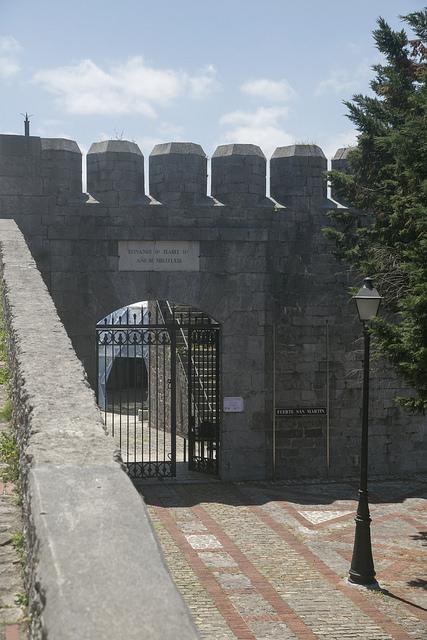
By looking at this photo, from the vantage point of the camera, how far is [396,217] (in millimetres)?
9875

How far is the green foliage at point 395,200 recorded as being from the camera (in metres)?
8.73

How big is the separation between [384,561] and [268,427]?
464 cm

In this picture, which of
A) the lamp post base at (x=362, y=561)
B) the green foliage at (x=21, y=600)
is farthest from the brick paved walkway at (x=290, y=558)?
the green foliage at (x=21, y=600)

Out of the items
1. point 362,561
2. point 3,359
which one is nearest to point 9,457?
point 3,359

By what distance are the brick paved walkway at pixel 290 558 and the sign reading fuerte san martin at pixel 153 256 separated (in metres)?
3.61

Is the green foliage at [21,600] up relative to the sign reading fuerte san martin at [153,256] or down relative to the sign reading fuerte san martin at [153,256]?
down

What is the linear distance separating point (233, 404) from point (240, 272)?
7.36ft

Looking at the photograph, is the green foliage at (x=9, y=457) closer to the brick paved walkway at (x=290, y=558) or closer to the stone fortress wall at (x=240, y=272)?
the brick paved walkway at (x=290, y=558)

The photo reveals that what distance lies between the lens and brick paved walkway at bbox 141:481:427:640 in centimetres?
814

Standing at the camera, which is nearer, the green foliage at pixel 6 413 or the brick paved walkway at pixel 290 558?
the green foliage at pixel 6 413

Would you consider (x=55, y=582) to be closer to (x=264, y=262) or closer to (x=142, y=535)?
(x=142, y=535)

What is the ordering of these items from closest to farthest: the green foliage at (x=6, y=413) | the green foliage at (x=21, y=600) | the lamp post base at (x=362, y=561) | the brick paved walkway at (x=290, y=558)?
1. the green foliage at (x=21, y=600)
2. the green foliage at (x=6, y=413)
3. the brick paved walkway at (x=290, y=558)
4. the lamp post base at (x=362, y=561)

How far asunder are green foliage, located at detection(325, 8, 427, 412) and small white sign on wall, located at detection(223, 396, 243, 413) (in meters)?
2.98

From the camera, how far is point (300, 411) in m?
14.6
